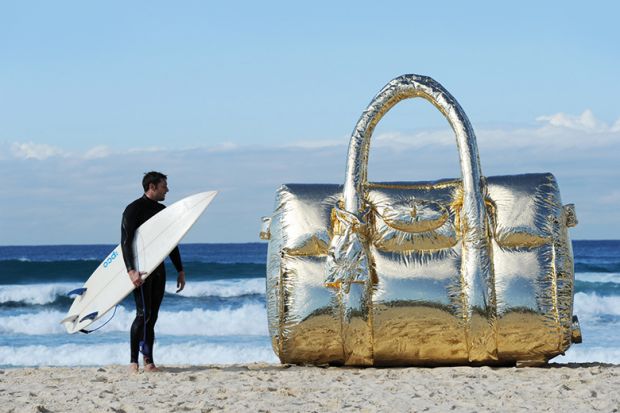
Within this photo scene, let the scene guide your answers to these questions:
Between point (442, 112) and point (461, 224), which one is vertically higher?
point (442, 112)

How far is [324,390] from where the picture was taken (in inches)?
237

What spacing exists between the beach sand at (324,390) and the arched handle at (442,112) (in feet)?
3.78

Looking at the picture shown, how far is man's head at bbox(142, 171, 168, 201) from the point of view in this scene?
6934 mm

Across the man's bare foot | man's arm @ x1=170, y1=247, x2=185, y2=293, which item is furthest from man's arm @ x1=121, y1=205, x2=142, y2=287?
the man's bare foot

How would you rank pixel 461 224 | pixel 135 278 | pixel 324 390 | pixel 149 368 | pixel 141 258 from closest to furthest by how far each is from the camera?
pixel 324 390 → pixel 461 224 → pixel 135 278 → pixel 141 258 → pixel 149 368

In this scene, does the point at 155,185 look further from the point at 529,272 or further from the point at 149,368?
the point at 529,272

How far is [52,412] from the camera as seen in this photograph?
5617 mm

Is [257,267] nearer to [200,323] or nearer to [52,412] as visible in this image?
[200,323]

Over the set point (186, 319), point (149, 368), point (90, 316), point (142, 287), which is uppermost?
point (142, 287)

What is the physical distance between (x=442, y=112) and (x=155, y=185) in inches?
86.3

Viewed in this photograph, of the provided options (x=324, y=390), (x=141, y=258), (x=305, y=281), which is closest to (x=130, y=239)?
(x=141, y=258)

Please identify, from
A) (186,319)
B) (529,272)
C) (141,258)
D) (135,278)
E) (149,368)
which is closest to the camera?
(529,272)

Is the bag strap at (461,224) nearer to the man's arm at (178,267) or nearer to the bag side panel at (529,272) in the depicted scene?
the bag side panel at (529,272)

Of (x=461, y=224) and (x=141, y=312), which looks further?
(x=141, y=312)
